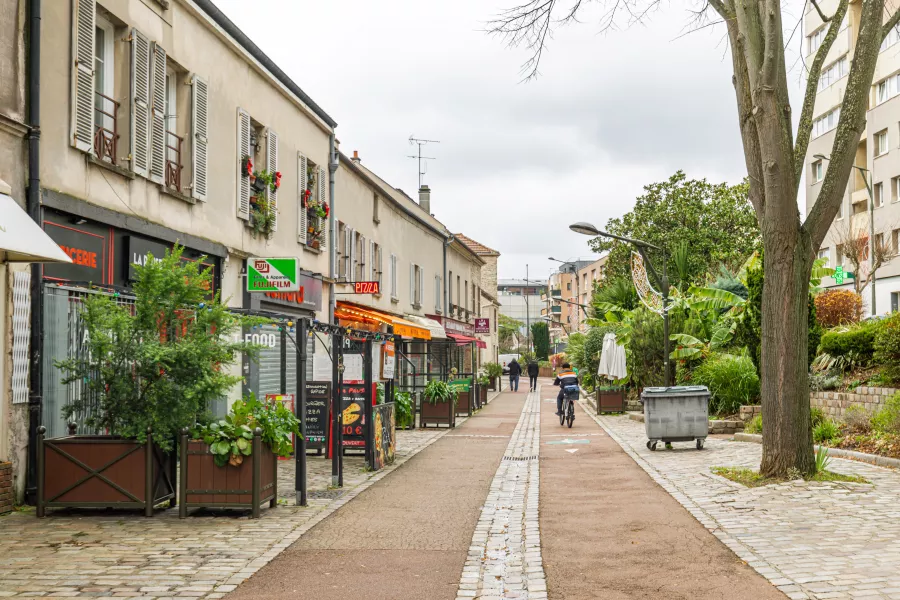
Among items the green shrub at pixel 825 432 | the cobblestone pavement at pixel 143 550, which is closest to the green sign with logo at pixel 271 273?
the cobblestone pavement at pixel 143 550

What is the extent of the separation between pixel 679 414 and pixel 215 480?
940cm

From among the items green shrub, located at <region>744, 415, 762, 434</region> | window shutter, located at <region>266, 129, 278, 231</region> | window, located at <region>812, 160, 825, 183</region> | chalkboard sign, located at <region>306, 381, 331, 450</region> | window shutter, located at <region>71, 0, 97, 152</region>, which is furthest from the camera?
window, located at <region>812, 160, 825, 183</region>

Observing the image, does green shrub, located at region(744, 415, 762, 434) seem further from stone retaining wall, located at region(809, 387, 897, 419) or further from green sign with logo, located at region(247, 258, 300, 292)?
green sign with logo, located at region(247, 258, 300, 292)

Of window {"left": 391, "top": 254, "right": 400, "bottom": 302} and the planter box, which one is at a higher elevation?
window {"left": 391, "top": 254, "right": 400, "bottom": 302}

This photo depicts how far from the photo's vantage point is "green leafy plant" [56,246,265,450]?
9.01 metres

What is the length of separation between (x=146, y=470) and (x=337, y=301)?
15.4m

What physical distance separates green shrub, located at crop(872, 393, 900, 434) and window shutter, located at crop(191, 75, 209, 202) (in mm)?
10873

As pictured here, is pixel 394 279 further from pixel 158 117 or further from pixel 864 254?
pixel 864 254

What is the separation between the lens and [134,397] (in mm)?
9172

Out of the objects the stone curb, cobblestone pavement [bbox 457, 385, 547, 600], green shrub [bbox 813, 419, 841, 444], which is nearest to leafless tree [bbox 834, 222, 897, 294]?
green shrub [bbox 813, 419, 841, 444]

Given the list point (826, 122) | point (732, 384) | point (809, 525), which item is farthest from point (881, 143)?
point (809, 525)

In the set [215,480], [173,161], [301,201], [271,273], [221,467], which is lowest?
[215,480]

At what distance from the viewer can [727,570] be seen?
685cm

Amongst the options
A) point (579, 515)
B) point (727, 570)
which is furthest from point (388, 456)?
point (727, 570)
